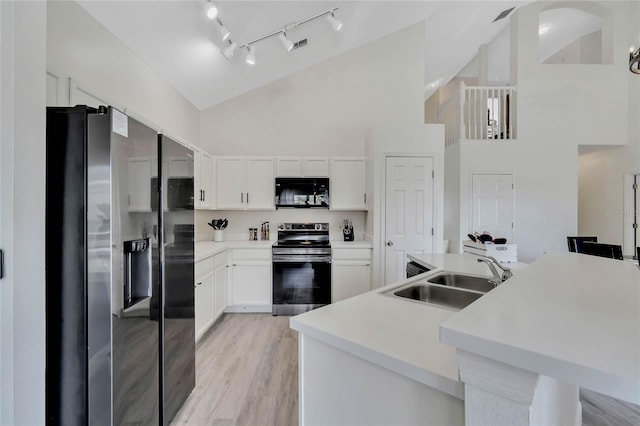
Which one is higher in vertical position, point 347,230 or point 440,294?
point 347,230

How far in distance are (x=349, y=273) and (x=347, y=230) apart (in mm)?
670

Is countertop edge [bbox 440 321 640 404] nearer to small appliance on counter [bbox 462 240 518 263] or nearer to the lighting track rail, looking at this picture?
small appliance on counter [bbox 462 240 518 263]

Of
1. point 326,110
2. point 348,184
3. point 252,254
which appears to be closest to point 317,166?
point 348,184

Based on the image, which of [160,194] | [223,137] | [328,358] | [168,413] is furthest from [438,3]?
[168,413]

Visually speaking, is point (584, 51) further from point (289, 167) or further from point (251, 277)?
point (251, 277)

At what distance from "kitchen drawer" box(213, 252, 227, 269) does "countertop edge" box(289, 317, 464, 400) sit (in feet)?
7.57

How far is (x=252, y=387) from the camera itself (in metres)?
2.10

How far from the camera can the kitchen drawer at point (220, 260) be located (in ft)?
10.3

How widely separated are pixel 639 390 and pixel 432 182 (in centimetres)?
339

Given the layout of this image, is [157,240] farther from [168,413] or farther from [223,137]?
[223,137]

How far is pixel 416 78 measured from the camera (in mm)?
4199

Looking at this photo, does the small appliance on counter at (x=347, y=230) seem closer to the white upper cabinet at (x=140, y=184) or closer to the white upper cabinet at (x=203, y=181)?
the white upper cabinet at (x=203, y=181)
